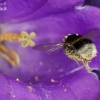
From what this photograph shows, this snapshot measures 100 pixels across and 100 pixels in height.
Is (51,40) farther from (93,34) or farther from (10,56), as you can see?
(93,34)

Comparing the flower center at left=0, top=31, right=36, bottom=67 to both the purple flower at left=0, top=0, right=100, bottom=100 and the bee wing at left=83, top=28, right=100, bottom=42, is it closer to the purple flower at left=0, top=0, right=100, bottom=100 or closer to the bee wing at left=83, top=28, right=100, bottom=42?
the purple flower at left=0, top=0, right=100, bottom=100

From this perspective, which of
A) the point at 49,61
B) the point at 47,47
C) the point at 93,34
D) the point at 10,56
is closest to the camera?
the point at 47,47

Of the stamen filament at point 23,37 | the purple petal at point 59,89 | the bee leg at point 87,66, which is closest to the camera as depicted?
the purple petal at point 59,89

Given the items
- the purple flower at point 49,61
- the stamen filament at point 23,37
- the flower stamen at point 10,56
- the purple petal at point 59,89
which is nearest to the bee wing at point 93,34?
the purple flower at point 49,61

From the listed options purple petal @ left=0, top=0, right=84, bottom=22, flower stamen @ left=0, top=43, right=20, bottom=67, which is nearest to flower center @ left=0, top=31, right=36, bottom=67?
flower stamen @ left=0, top=43, right=20, bottom=67

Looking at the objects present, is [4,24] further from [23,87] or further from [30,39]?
[23,87]

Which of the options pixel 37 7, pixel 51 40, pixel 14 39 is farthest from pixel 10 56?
pixel 37 7

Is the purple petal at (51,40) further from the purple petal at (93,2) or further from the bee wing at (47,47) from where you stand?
the bee wing at (47,47)

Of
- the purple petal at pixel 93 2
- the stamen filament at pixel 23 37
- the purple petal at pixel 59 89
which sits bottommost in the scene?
the purple petal at pixel 59 89
